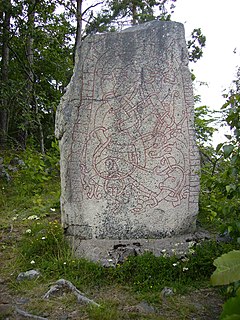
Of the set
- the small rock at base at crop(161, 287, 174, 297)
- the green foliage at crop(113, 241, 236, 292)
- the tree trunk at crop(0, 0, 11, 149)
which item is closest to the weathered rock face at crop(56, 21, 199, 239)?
the green foliage at crop(113, 241, 236, 292)

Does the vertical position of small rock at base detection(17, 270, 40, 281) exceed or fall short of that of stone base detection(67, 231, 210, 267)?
it falls short

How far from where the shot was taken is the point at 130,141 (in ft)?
13.8

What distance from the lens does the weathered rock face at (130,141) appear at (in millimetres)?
4156

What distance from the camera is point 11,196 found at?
6.57 m

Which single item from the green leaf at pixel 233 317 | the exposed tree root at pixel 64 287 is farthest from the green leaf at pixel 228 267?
the exposed tree root at pixel 64 287

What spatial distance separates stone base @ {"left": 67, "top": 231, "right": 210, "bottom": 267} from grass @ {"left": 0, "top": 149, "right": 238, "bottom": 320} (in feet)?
0.43

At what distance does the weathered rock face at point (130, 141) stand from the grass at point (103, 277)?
1.62ft

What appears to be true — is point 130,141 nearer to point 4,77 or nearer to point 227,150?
point 227,150

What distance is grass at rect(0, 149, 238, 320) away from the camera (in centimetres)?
290

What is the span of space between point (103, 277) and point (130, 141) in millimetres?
1436

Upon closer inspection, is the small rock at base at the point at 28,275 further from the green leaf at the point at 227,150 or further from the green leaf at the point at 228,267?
the green leaf at the point at 228,267

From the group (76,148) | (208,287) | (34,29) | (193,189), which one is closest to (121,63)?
(76,148)

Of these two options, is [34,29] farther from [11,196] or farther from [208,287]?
[208,287]

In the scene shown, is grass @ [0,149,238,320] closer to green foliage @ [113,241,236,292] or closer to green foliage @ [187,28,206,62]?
green foliage @ [113,241,236,292]
